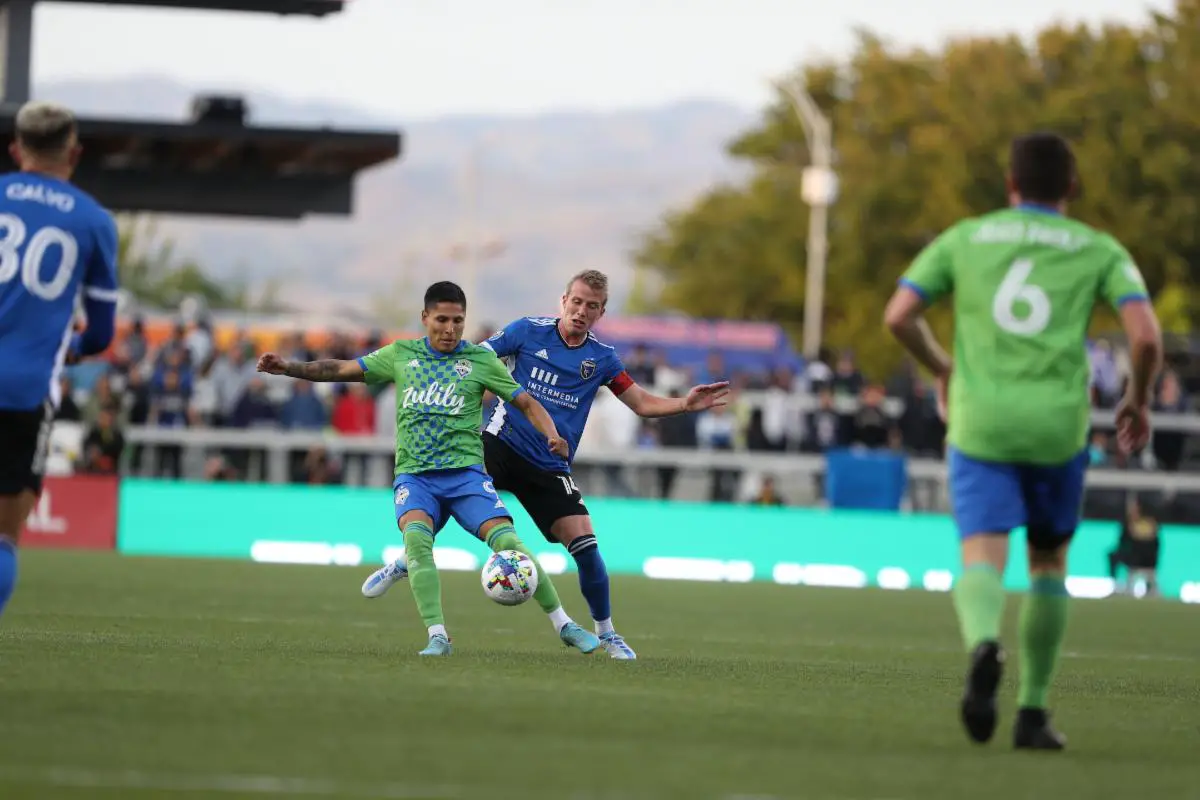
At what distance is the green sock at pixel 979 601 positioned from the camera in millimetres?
7607

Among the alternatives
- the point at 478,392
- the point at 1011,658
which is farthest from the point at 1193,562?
the point at 478,392

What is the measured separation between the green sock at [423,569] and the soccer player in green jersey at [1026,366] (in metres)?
3.62

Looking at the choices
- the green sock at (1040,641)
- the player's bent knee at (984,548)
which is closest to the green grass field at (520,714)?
A: the green sock at (1040,641)

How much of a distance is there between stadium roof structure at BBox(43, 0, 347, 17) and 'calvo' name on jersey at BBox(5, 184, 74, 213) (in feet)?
51.4

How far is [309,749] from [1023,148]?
3.37 metres

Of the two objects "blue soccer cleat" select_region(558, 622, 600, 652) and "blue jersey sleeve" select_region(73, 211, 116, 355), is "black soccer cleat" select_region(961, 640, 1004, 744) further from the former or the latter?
"blue soccer cleat" select_region(558, 622, 600, 652)

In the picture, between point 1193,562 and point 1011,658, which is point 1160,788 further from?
point 1193,562

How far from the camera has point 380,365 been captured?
1114cm

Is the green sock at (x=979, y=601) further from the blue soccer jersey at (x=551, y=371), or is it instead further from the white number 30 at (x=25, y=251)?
the blue soccer jersey at (x=551, y=371)

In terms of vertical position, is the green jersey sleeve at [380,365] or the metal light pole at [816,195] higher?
the metal light pole at [816,195]

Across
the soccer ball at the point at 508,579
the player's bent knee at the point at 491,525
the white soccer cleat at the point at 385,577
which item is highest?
the player's bent knee at the point at 491,525

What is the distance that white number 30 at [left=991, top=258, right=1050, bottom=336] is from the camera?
7.77m

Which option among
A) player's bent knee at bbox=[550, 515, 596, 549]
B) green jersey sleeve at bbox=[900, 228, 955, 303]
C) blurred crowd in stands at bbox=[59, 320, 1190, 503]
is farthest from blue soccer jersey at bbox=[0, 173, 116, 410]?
blurred crowd in stands at bbox=[59, 320, 1190, 503]

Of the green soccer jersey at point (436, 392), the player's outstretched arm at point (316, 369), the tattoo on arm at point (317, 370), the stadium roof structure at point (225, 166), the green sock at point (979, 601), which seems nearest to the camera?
the green sock at point (979, 601)
